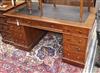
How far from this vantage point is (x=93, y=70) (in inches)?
86.5

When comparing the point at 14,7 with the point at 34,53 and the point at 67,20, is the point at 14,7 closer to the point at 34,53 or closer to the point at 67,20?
the point at 34,53

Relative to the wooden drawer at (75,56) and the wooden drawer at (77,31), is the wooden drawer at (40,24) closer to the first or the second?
the wooden drawer at (77,31)

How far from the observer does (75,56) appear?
2.05 m

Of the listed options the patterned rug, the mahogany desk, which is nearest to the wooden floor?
the mahogany desk

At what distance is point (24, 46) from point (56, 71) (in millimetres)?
809

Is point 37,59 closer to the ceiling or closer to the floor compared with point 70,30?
closer to the floor

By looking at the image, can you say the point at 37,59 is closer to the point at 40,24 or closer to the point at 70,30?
the point at 40,24

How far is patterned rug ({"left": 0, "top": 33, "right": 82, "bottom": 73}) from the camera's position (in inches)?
82.9

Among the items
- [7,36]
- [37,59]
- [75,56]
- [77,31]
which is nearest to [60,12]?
[77,31]

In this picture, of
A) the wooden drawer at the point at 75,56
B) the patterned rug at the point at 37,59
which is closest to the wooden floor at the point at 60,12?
the wooden drawer at the point at 75,56

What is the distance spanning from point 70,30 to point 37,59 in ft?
2.68

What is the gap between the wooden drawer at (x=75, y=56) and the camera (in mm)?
2000

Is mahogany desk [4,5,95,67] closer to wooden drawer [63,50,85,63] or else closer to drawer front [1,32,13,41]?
wooden drawer [63,50,85,63]

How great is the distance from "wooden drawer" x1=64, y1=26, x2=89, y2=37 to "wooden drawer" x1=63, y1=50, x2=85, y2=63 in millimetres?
319
